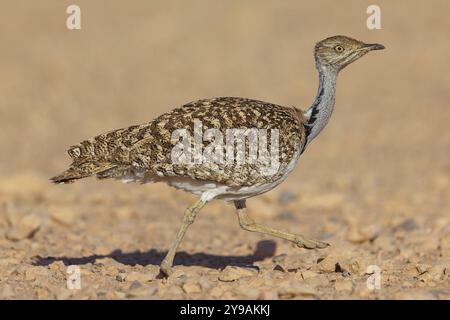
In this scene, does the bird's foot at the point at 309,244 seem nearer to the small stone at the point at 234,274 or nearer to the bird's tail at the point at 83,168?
the small stone at the point at 234,274

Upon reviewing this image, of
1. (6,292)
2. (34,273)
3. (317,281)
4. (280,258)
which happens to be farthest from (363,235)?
(6,292)

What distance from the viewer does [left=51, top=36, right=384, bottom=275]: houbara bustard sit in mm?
6789

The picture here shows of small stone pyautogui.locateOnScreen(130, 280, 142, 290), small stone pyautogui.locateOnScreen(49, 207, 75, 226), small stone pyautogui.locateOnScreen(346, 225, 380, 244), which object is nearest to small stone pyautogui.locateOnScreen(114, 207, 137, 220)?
small stone pyautogui.locateOnScreen(49, 207, 75, 226)

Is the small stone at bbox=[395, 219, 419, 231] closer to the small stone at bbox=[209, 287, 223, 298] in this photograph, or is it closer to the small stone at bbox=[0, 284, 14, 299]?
the small stone at bbox=[209, 287, 223, 298]

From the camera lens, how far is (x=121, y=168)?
7.06 meters

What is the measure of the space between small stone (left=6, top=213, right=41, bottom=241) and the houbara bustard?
6.18ft

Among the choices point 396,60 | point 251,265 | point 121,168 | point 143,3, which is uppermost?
point 143,3

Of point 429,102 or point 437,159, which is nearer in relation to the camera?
point 437,159

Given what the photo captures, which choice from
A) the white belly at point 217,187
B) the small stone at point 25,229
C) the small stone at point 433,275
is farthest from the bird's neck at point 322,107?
the small stone at point 25,229

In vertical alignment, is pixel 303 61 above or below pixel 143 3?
below

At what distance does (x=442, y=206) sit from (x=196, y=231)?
3342 millimetres

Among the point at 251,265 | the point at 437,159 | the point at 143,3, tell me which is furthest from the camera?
the point at 143,3
